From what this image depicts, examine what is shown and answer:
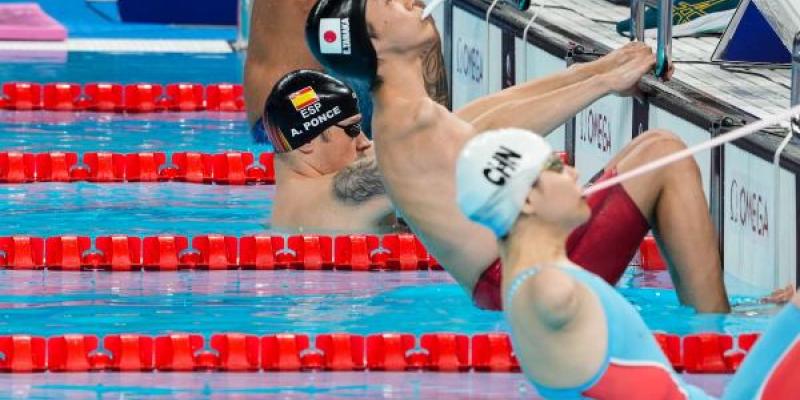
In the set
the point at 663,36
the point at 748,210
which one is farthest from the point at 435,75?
the point at 748,210

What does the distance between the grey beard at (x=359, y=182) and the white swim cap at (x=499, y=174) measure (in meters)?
2.88

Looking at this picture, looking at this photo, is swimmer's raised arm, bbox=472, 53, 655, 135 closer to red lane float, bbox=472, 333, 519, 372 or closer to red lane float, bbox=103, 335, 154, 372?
red lane float, bbox=472, 333, 519, 372

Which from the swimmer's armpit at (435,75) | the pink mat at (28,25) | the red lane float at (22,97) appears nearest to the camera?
the swimmer's armpit at (435,75)

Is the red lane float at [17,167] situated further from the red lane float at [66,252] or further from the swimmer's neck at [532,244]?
the swimmer's neck at [532,244]

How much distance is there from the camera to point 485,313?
594cm

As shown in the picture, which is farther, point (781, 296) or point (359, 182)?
point (359, 182)

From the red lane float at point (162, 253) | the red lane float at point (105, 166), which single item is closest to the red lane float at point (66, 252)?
the red lane float at point (162, 253)

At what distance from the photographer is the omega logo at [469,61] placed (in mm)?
9320

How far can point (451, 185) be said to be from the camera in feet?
16.4

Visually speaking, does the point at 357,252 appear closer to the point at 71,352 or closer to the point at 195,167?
the point at 71,352

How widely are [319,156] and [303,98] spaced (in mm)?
222

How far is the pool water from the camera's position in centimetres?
512

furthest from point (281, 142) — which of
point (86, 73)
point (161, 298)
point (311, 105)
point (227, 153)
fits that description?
point (86, 73)

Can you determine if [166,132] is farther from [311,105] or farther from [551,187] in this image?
[551,187]
